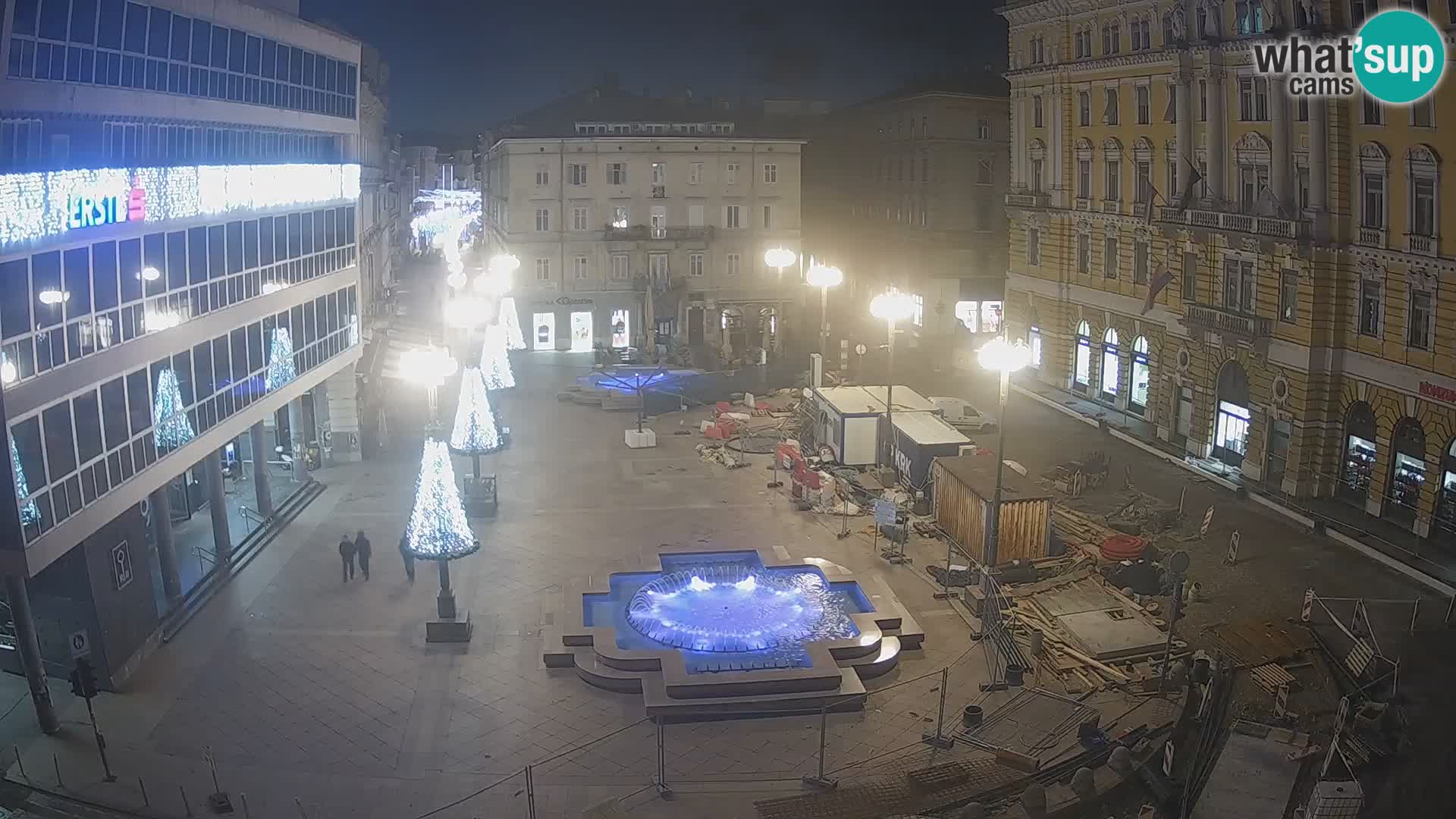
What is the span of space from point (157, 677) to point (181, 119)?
11556 millimetres

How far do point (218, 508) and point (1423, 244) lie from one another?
31548 mm

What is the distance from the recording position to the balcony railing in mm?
37688

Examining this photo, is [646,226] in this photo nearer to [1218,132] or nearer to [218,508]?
[1218,132]

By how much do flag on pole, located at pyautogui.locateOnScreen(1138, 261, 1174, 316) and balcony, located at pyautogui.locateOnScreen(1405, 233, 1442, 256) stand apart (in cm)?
1095

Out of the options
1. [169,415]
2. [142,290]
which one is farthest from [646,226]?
[142,290]

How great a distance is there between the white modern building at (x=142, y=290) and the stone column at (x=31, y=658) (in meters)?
0.04

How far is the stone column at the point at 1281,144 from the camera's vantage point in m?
36.7

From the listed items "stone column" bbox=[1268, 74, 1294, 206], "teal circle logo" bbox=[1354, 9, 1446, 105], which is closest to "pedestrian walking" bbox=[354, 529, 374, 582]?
"stone column" bbox=[1268, 74, 1294, 206]

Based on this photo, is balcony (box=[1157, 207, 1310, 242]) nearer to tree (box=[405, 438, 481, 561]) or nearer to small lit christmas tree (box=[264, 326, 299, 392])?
tree (box=[405, 438, 481, 561])

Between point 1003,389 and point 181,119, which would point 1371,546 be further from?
point 181,119

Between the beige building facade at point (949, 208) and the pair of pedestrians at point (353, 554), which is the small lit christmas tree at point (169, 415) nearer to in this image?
the pair of pedestrians at point (353, 554)

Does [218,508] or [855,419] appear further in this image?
[855,419]

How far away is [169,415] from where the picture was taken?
83.7 ft

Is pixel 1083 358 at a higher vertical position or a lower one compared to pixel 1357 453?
higher
